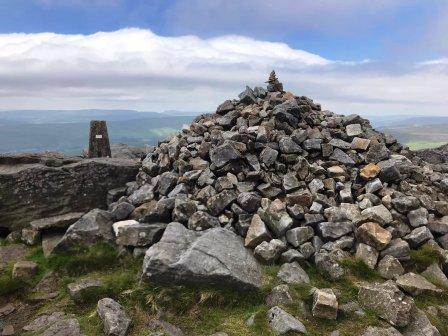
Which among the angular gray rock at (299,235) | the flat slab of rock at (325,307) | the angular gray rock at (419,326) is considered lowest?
the angular gray rock at (419,326)

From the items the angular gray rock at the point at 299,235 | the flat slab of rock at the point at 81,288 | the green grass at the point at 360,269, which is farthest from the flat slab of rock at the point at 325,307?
the flat slab of rock at the point at 81,288

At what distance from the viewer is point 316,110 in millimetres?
19766

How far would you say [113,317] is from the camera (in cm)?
943

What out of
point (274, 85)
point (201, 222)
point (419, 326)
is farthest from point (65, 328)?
point (274, 85)

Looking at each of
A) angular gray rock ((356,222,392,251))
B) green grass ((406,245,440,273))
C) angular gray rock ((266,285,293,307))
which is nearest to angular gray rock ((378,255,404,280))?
angular gray rock ((356,222,392,251))

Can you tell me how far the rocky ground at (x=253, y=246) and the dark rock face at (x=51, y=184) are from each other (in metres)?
0.74

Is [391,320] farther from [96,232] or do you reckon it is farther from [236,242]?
[96,232]

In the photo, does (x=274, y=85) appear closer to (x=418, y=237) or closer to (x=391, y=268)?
(x=418, y=237)

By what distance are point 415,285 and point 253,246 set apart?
15.1 feet

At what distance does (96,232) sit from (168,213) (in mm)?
2520

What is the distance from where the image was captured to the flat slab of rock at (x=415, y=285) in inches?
404

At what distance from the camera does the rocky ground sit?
31.7 ft

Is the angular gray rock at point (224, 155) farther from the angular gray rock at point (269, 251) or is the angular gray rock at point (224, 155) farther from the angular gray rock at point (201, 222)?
the angular gray rock at point (269, 251)

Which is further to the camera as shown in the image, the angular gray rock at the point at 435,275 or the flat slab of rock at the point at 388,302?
the angular gray rock at the point at 435,275
